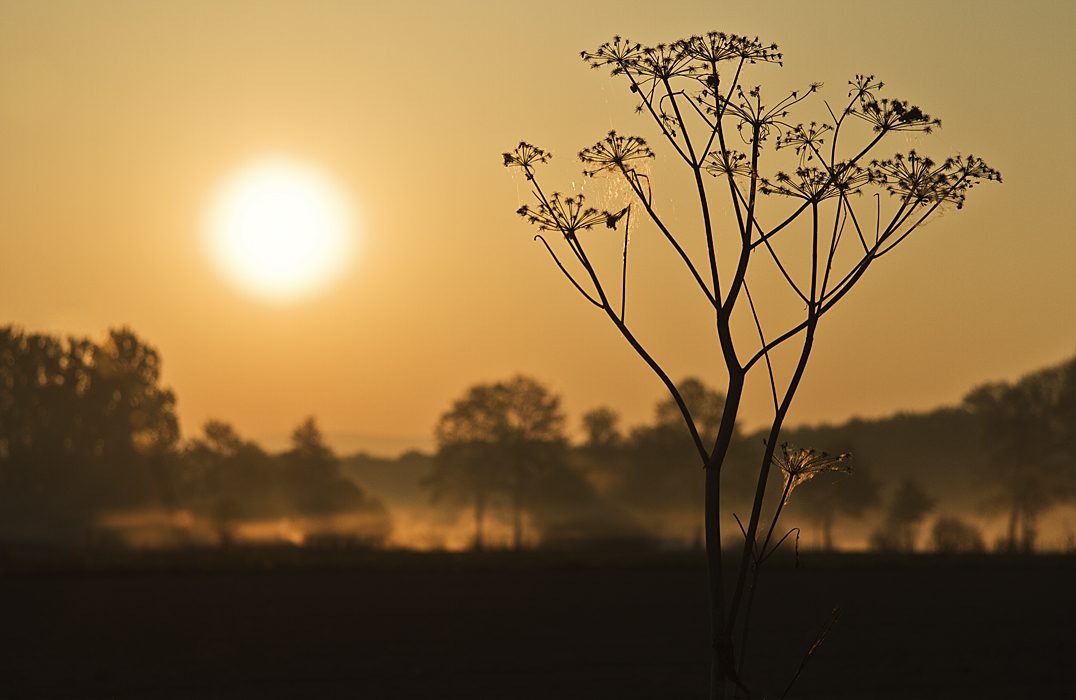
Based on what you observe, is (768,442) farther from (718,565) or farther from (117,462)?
(117,462)

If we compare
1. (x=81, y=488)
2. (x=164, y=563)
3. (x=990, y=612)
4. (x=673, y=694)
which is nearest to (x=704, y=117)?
(x=673, y=694)

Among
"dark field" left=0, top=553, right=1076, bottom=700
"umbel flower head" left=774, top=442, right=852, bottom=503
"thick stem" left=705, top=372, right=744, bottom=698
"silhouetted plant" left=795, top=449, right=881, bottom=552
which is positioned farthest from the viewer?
"silhouetted plant" left=795, top=449, right=881, bottom=552

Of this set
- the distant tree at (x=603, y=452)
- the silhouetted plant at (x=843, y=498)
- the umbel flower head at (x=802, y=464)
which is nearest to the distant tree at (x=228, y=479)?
the distant tree at (x=603, y=452)

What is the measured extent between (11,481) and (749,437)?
212 feet

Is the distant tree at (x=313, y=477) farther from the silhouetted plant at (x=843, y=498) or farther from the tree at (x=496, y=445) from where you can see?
the silhouetted plant at (x=843, y=498)

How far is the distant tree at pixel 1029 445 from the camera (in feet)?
268

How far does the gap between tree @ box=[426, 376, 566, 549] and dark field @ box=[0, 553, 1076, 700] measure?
4275 cm

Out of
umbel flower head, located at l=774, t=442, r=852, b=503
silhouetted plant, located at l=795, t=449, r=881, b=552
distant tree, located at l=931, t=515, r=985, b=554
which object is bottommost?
distant tree, located at l=931, t=515, r=985, b=554

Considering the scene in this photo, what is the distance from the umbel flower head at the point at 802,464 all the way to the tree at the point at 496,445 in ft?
264

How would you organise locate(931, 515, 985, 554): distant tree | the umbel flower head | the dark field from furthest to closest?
locate(931, 515, 985, 554): distant tree → the dark field → the umbel flower head

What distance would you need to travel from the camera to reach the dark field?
18.0 metres

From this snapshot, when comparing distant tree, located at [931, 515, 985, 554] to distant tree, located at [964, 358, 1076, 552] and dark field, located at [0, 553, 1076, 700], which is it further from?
dark field, located at [0, 553, 1076, 700]

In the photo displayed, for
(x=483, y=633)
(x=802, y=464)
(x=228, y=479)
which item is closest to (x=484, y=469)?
(x=228, y=479)

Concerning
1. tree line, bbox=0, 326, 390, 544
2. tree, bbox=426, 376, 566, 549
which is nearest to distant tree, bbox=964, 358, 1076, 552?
tree, bbox=426, 376, 566, 549
